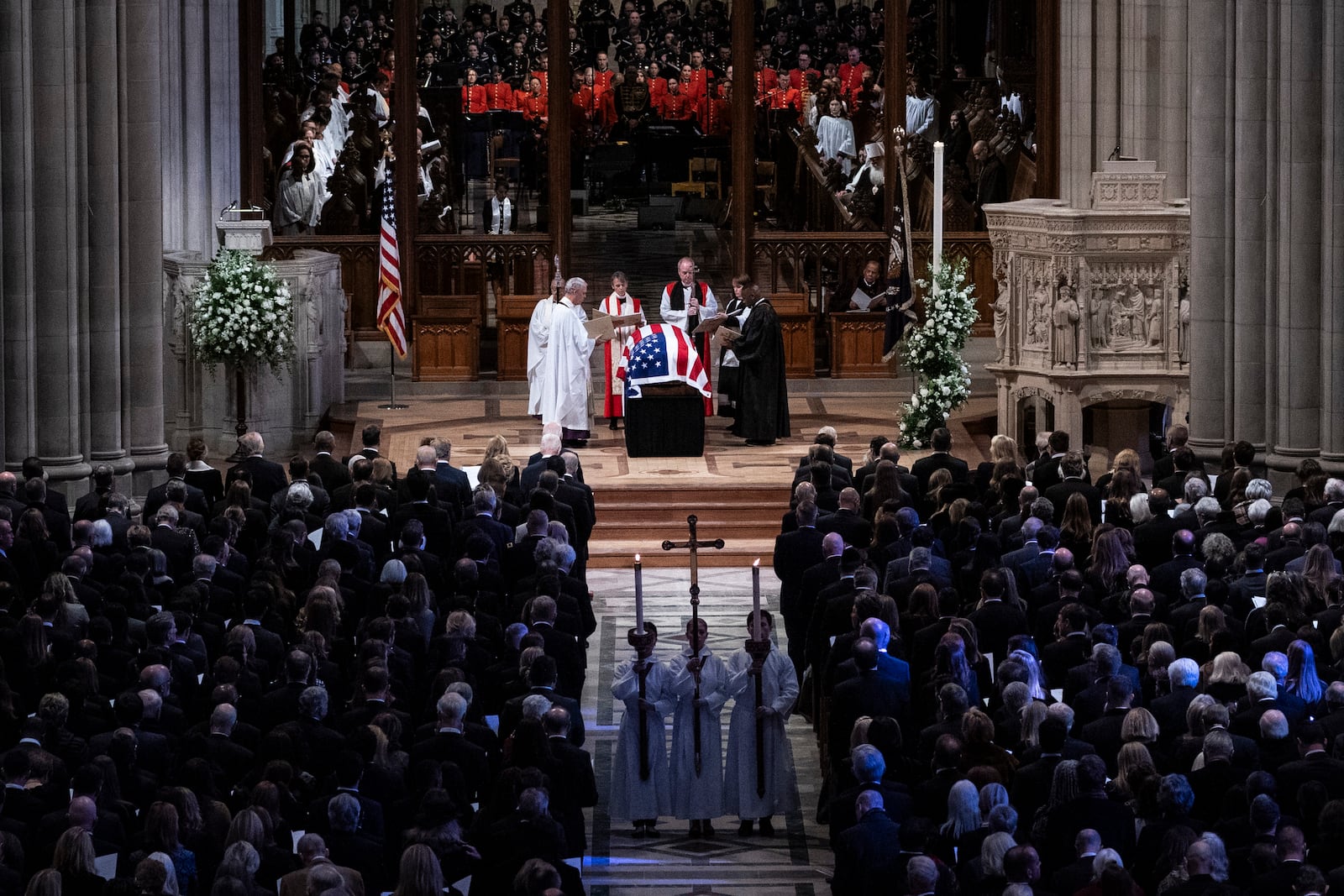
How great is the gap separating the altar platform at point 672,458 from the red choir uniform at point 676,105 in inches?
290

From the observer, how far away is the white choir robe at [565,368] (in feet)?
79.6

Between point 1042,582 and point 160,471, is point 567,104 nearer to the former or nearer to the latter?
point 160,471

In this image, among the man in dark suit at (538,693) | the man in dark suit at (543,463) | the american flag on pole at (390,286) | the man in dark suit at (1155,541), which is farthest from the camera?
the american flag on pole at (390,286)

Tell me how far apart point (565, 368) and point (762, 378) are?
182 centimetres

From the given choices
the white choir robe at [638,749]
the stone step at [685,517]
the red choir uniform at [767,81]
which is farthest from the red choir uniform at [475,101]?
the white choir robe at [638,749]

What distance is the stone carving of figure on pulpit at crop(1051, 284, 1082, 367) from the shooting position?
22812mm

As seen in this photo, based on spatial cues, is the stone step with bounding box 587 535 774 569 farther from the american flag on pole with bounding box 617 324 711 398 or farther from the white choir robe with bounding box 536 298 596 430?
the white choir robe with bounding box 536 298 596 430

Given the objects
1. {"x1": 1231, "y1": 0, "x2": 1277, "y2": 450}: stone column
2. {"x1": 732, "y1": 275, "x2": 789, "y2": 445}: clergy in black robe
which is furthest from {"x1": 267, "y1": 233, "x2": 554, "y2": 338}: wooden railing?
{"x1": 1231, "y1": 0, "x2": 1277, "y2": 450}: stone column

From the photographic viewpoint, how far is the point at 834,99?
3050 cm

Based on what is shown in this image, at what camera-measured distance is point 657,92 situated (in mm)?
34625

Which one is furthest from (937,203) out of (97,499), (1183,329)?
(97,499)

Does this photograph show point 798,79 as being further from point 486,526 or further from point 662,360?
point 486,526

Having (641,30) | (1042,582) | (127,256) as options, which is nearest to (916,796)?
(1042,582)

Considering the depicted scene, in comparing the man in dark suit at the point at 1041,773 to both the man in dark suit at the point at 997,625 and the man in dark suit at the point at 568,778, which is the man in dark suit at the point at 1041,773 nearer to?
the man in dark suit at the point at 568,778
